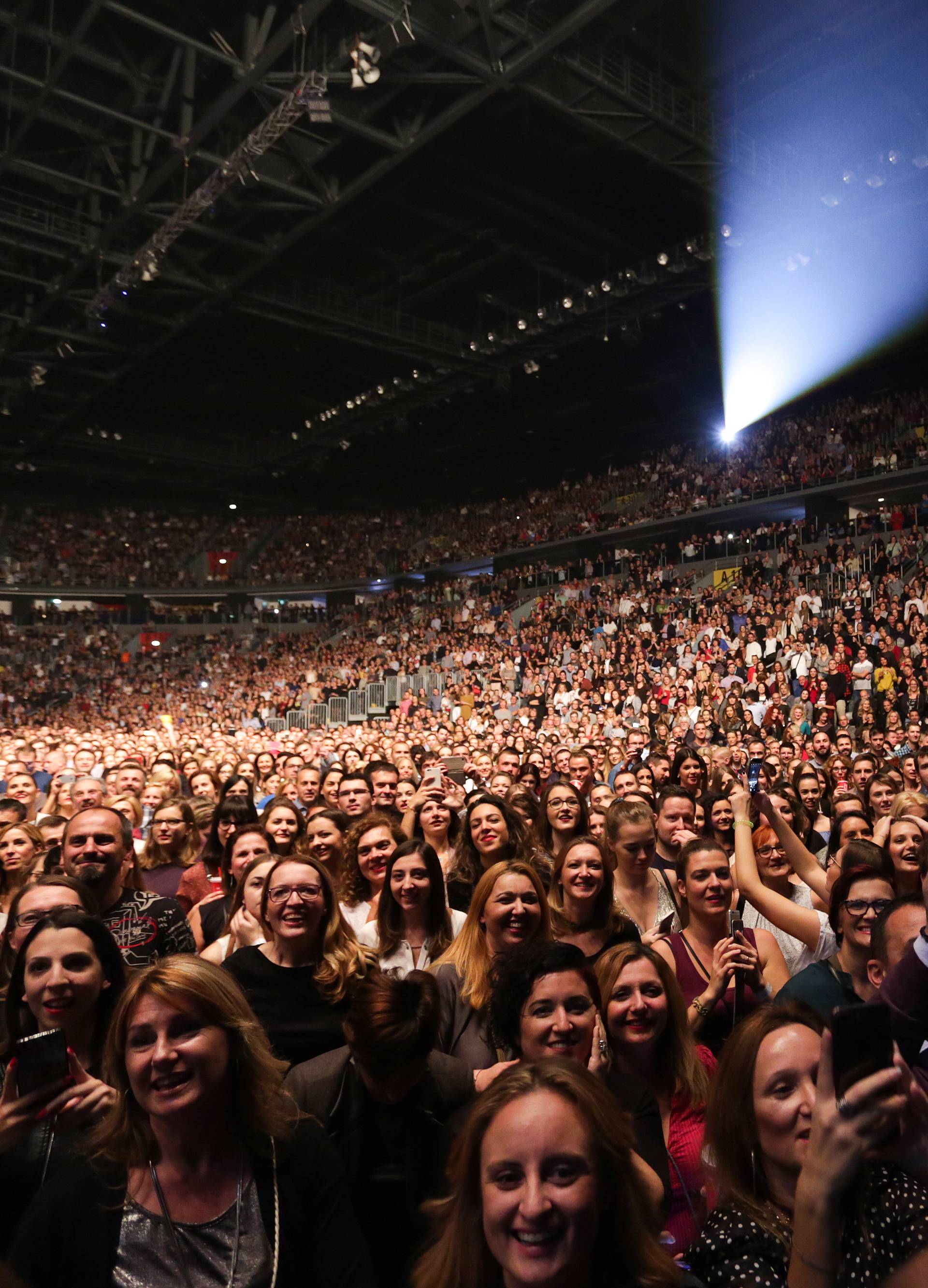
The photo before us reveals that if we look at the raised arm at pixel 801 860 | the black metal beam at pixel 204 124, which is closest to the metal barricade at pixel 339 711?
the black metal beam at pixel 204 124

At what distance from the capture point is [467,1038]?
292 centimetres

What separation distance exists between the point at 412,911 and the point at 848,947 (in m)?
1.66

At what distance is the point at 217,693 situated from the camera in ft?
94.6

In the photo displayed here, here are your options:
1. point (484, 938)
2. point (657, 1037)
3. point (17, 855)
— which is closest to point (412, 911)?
point (484, 938)

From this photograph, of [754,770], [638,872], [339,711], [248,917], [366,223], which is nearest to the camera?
[248,917]

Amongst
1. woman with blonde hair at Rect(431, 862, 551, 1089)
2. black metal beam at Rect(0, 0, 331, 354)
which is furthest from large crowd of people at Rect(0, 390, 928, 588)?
woman with blonde hair at Rect(431, 862, 551, 1089)

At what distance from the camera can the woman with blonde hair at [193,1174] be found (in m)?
1.81

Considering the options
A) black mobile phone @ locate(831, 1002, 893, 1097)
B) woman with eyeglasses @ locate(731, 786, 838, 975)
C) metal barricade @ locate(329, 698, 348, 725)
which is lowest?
woman with eyeglasses @ locate(731, 786, 838, 975)

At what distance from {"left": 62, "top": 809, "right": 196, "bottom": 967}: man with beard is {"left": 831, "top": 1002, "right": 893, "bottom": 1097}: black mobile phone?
2820 mm

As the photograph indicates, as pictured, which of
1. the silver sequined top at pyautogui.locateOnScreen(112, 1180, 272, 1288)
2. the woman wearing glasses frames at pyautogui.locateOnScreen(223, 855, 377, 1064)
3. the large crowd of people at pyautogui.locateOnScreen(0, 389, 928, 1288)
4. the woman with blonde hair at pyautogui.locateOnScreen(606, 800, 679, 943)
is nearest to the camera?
the large crowd of people at pyautogui.locateOnScreen(0, 389, 928, 1288)

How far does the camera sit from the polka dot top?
1.48 meters

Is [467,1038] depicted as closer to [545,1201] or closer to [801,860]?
→ [545,1201]

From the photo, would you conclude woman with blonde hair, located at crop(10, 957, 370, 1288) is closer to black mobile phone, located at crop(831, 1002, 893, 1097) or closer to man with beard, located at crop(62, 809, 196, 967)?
black mobile phone, located at crop(831, 1002, 893, 1097)

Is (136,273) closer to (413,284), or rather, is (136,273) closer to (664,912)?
(413,284)
